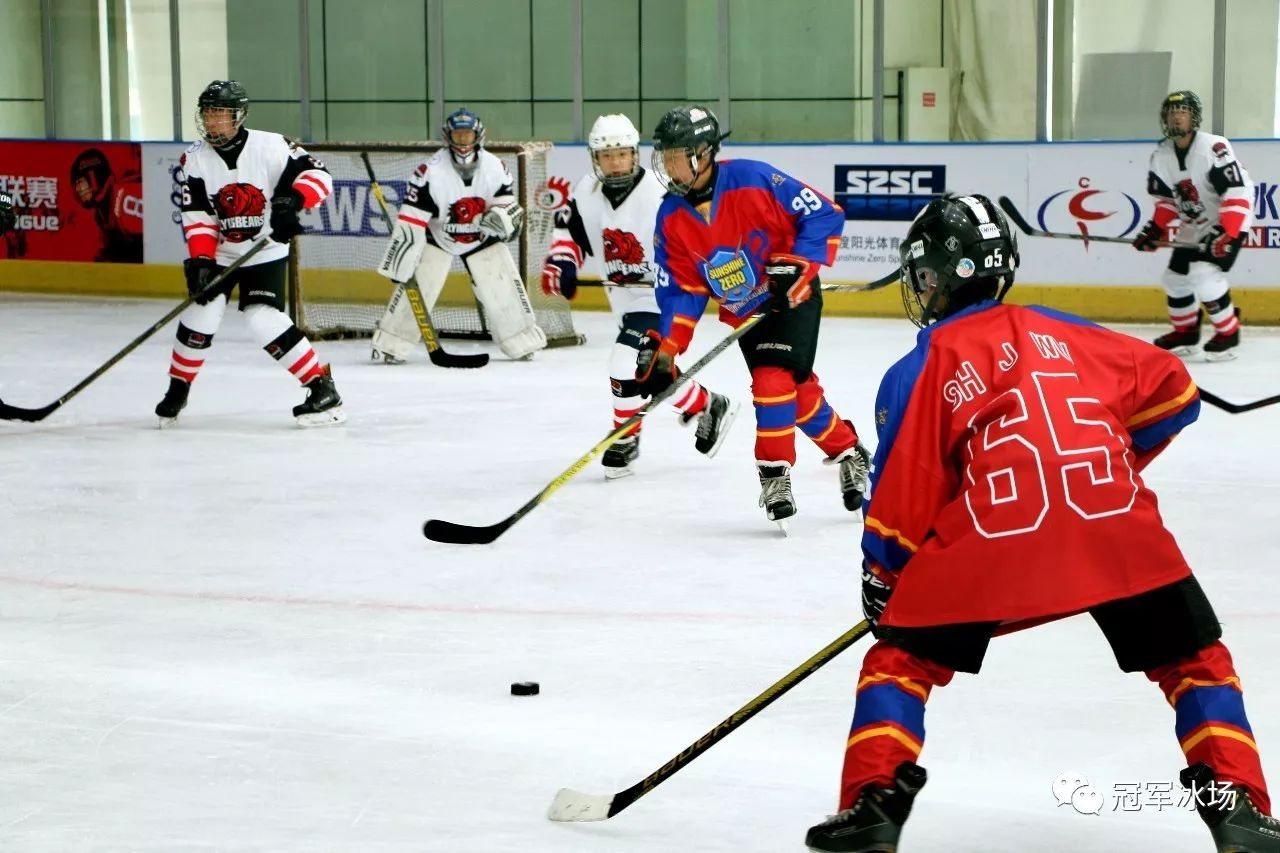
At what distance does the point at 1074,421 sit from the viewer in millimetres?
2125

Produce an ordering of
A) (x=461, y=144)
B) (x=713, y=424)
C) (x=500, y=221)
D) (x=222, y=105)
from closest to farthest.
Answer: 1. (x=713, y=424)
2. (x=222, y=105)
3. (x=461, y=144)
4. (x=500, y=221)

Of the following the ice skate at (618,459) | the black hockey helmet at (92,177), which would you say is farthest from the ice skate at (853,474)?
the black hockey helmet at (92,177)

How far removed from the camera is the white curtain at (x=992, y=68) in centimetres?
1027

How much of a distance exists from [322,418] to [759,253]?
244 cm

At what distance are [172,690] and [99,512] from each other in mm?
1891

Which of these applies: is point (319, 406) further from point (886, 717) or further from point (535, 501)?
point (886, 717)

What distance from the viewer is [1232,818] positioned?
206 cm

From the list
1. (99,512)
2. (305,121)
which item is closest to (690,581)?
(99,512)

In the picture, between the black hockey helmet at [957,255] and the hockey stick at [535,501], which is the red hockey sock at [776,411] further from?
the black hockey helmet at [957,255]

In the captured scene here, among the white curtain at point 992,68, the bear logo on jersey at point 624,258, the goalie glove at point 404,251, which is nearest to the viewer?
the bear logo on jersey at point 624,258

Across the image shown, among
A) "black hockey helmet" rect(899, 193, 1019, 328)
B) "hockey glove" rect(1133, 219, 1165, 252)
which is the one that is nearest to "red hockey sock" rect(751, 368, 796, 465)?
"black hockey helmet" rect(899, 193, 1019, 328)

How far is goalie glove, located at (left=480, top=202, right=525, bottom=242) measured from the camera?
8.27 m

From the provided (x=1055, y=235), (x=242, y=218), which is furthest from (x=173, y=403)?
(x=1055, y=235)

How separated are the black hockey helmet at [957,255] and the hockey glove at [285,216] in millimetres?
4352
